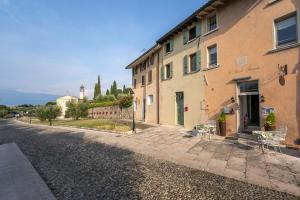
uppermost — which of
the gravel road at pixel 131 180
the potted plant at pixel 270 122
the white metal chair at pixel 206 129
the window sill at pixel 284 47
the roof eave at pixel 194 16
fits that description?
the roof eave at pixel 194 16

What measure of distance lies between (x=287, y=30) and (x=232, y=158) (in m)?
6.37

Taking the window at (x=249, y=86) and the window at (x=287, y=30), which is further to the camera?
the window at (x=249, y=86)

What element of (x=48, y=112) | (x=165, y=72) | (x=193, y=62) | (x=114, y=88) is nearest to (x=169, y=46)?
(x=165, y=72)

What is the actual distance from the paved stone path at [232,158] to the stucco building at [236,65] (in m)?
1.99

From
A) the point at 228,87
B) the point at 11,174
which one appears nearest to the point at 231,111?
the point at 228,87

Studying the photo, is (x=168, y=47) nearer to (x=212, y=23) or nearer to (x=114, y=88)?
(x=212, y=23)

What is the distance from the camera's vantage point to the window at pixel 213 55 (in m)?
12.3

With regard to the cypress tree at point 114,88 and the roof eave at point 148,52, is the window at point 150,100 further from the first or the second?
the cypress tree at point 114,88

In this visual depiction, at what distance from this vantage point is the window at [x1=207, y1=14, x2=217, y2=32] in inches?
488

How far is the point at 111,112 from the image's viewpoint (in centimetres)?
3025

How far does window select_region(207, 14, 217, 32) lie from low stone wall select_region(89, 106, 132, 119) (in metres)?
15.7

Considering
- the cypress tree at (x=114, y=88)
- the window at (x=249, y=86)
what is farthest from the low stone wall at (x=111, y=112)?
the cypress tree at (x=114, y=88)

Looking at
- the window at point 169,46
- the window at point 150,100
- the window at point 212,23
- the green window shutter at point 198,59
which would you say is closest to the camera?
the window at point 212,23

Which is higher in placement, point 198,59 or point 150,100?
point 198,59
